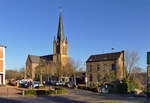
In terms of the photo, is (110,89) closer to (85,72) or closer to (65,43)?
(85,72)

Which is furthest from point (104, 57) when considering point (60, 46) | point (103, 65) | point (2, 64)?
point (60, 46)

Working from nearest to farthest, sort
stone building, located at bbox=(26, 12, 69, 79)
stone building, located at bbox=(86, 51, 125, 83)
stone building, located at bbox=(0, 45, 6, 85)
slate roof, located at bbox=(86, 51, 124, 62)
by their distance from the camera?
1. stone building, located at bbox=(0, 45, 6, 85)
2. stone building, located at bbox=(86, 51, 125, 83)
3. slate roof, located at bbox=(86, 51, 124, 62)
4. stone building, located at bbox=(26, 12, 69, 79)

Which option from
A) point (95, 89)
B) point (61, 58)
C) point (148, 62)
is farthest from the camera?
point (61, 58)

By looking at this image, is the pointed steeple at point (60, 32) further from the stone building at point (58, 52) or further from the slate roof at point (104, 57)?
the slate roof at point (104, 57)

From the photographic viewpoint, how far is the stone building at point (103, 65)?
6338cm

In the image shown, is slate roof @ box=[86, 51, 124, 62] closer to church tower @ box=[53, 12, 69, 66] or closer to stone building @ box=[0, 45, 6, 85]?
stone building @ box=[0, 45, 6, 85]

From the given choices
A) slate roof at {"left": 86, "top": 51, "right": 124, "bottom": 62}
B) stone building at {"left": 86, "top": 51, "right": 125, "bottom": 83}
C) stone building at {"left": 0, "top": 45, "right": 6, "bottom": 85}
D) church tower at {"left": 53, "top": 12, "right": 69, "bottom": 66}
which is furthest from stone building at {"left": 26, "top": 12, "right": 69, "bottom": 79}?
stone building at {"left": 0, "top": 45, "right": 6, "bottom": 85}

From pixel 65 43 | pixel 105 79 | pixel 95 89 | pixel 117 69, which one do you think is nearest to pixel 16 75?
pixel 65 43

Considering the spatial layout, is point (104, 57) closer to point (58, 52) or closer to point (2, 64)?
point (2, 64)

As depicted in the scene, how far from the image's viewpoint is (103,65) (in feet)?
220

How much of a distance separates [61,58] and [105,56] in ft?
138

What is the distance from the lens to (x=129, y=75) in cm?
5306

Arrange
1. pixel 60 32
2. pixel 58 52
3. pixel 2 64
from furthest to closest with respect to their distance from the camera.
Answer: pixel 58 52 → pixel 60 32 → pixel 2 64

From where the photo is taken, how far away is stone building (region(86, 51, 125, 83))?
63.4m
